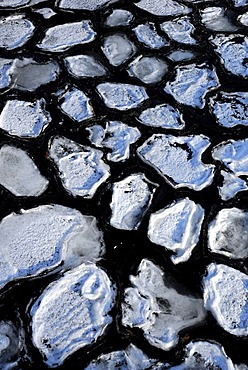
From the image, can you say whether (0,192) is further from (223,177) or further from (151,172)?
(223,177)

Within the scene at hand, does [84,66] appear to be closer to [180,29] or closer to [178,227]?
[180,29]

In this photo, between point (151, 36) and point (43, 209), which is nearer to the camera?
point (43, 209)

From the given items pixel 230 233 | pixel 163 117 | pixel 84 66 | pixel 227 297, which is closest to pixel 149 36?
pixel 84 66

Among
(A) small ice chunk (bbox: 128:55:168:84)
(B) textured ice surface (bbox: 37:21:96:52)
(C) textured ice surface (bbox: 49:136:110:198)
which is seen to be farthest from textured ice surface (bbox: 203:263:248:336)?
(B) textured ice surface (bbox: 37:21:96:52)

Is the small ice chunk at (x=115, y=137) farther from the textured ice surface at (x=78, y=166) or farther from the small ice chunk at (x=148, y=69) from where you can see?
the small ice chunk at (x=148, y=69)

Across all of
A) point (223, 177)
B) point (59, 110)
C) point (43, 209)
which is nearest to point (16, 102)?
point (59, 110)
